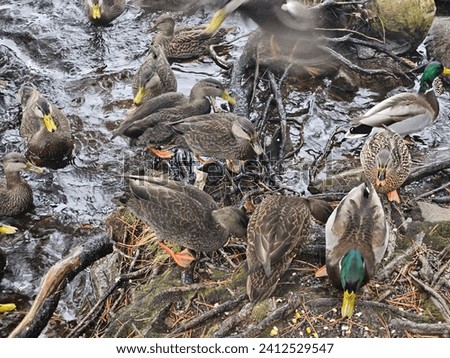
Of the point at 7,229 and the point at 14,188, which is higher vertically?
the point at 14,188

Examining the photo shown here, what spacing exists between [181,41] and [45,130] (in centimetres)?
225

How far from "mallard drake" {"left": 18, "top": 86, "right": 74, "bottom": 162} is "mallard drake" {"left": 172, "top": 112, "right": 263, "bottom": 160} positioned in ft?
4.19

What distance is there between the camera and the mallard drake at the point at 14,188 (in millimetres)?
6211

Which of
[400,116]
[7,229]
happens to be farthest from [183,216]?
[400,116]

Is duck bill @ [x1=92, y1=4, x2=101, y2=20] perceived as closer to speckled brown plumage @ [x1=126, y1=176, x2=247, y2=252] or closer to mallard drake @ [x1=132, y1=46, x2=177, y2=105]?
mallard drake @ [x1=132, y1=46, x2=177, y2=105]

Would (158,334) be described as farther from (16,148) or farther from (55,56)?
(55,56)

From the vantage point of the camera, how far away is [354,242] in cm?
458

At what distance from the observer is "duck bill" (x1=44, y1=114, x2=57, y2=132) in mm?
6652

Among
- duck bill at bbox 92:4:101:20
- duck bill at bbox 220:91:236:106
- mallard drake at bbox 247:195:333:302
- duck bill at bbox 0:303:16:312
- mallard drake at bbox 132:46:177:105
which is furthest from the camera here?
duck bill at bbox 92:4:101:20

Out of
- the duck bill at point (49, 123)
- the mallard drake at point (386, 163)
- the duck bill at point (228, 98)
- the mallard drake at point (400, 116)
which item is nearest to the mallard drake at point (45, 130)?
the duck bill at point (49, 123)

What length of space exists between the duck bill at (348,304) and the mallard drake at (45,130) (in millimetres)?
3710

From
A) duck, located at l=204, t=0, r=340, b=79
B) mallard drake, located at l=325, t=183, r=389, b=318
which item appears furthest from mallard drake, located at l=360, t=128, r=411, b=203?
duck, located at l=204, t=0, r=340, b=79

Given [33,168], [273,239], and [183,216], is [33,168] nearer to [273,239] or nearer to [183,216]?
[183,216]

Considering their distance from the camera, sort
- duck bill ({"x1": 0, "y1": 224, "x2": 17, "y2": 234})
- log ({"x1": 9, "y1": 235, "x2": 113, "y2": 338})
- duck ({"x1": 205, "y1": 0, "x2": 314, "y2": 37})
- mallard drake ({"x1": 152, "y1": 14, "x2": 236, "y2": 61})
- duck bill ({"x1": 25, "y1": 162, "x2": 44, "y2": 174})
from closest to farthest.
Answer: log ({"x1": 9, "y1": 235, "x2": 113, "y2": 338}) → duck bill ({"x1": 0, "y1": 224, "x2": 17, "y2": 234}) → duck bill ({"x1": 25, "y1": 162, "x2": 44, "y2": 174}) → duck ({"x1": 205, "y1": 0, "x2": 314, "y2": 37}) → mallard drake ({"x1": 152, "y1": 14, "x2": 236, "y2": 61})
